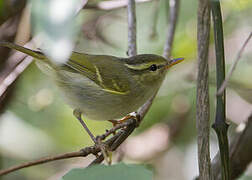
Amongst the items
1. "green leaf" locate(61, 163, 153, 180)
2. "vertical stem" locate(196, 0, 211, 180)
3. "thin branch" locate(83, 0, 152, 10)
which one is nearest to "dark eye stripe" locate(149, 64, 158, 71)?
"thin branch" locate(83, 0, 152, 10)

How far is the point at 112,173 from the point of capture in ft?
3.63

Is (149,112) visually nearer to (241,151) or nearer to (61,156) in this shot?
(241,151)

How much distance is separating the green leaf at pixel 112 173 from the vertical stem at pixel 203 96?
1.55 feet

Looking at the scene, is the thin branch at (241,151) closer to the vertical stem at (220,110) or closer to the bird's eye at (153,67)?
the bird's eye at (153,67)

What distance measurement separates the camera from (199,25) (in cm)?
166

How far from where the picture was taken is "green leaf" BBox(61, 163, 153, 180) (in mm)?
1076

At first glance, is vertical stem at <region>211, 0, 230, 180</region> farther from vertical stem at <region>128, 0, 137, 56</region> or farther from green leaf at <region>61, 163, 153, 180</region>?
vertical stem at <region>128, 0, 137, 56</region>

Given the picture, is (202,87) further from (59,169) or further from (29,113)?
(59,169)

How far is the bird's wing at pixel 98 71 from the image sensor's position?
264 cm

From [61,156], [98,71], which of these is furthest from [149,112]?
[61,156]

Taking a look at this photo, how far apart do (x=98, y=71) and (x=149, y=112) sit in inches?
30.2

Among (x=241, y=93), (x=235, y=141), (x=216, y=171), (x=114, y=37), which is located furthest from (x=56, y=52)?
(x=114, y=37)

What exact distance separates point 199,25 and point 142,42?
1.78m

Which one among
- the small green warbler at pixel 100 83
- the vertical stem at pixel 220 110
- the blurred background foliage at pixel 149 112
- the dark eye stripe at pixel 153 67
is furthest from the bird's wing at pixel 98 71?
the vertical stem at pixel 220 110
